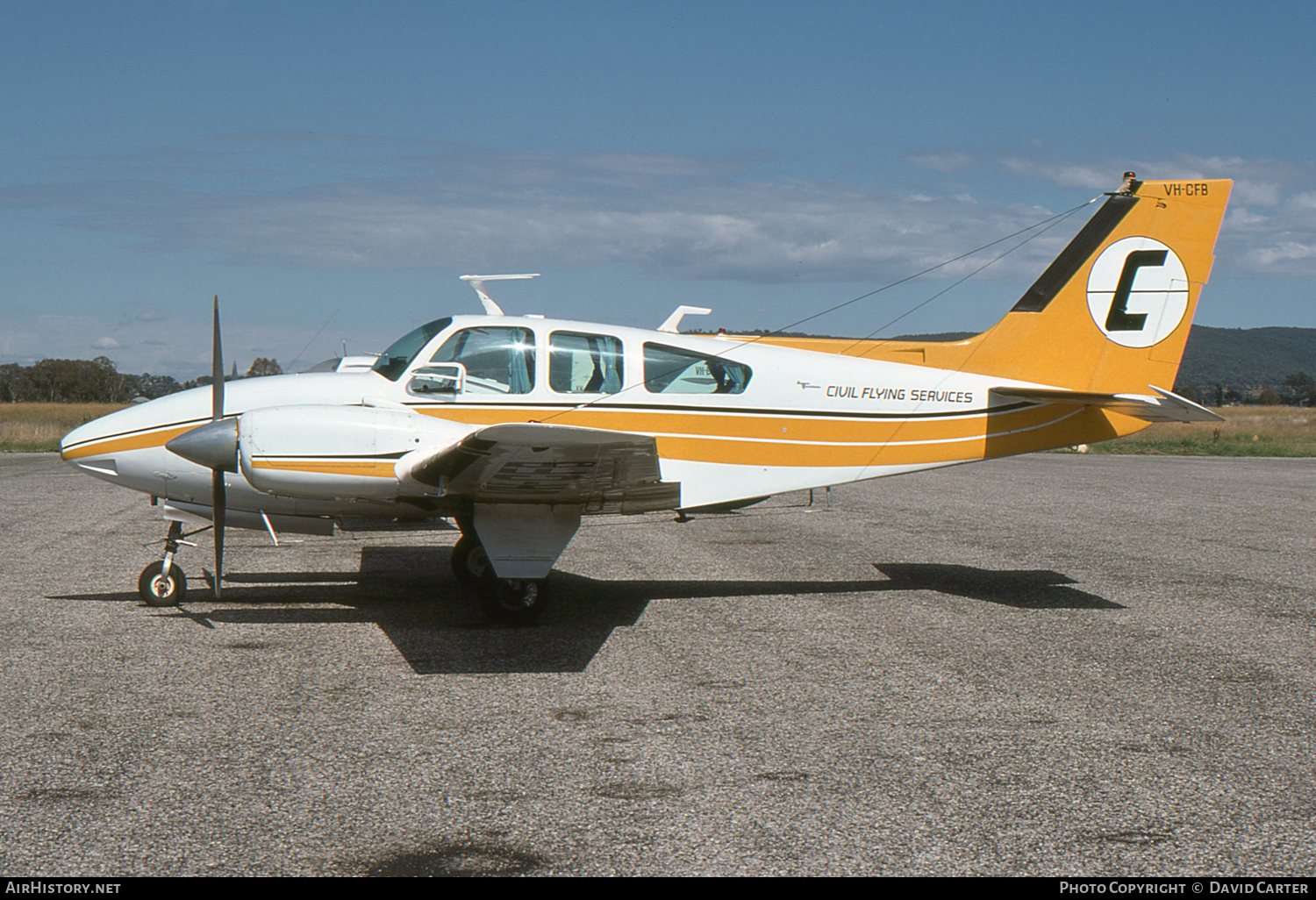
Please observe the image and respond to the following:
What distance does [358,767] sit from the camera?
4324mm

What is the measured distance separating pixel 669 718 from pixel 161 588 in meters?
4.56

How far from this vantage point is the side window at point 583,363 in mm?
7672

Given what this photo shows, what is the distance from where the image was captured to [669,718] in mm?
5059

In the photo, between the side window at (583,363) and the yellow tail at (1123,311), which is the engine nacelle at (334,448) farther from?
the yellow tail at (1123,311)

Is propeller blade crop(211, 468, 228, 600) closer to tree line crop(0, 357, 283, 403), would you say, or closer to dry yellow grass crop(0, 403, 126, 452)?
dry yellow grass crop(0, 403, 126, 452)

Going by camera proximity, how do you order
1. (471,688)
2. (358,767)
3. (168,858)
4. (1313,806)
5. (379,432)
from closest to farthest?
(168,858)
(1313,806)
(358,767)
(471,688)
(379,432)

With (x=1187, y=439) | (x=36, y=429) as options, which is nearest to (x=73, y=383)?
(x=36, y=429)

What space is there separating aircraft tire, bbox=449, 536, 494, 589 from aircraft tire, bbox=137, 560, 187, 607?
212 centimetres

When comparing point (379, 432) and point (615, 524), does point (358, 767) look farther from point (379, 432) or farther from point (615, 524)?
point (615, 524)

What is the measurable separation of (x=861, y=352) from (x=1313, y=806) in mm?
5732

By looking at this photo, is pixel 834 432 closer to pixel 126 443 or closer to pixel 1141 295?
pixel 1141 295

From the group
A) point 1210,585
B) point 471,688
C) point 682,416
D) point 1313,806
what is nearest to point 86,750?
point 471,688

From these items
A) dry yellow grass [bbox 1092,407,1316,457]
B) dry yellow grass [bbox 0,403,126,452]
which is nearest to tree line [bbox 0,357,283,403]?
dry yellow grass [bbox 0,403,126,452]

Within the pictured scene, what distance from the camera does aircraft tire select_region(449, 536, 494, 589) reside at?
329 inches
